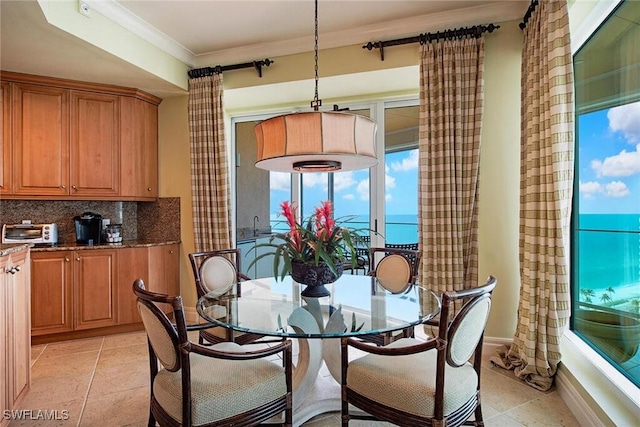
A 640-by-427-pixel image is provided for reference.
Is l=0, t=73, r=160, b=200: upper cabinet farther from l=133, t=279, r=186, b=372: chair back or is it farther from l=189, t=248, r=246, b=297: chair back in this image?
l=133, t=279, r=186, b=372: chair back

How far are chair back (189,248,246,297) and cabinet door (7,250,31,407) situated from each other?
3.21 ft

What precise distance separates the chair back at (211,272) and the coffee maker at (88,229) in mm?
1623

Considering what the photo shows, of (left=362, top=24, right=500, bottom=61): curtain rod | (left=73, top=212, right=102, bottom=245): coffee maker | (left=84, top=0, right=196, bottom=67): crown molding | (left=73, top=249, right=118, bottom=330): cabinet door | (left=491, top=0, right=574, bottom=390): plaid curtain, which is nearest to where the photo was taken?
(left=491, top=0, right=574, bottom=390): plaid curtain

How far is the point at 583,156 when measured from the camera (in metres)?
2.42

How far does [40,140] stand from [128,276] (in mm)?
1532

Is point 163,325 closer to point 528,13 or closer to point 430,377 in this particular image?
point 430,377

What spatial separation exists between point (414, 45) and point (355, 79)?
61cm

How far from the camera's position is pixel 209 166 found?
3.80 meters

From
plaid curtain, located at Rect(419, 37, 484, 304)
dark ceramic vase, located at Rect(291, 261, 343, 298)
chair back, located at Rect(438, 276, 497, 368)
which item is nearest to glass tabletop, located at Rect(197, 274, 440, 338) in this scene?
dark ceramic vase, located at Rect(291, 261, 343, 298)

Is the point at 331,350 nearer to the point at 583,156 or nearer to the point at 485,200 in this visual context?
the point at 485,200

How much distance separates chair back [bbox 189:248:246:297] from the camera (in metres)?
2.65

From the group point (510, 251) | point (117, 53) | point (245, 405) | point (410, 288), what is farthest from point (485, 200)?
point (117, 53)

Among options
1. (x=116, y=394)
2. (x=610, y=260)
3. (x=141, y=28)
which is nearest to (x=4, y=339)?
(x=116, y=394)

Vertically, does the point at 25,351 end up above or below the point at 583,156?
below
